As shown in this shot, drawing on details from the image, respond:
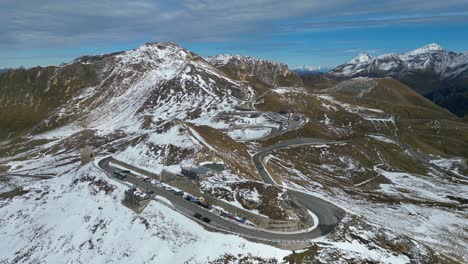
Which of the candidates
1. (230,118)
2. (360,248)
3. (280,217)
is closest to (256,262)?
(280,217)

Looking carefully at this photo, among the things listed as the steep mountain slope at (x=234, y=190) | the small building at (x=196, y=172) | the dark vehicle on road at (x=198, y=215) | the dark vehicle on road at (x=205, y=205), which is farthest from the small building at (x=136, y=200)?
the dark vehicle on road at (x=198, y=215)

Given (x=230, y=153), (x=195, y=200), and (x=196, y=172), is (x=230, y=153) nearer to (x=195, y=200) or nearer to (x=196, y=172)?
(x=196, y=172)

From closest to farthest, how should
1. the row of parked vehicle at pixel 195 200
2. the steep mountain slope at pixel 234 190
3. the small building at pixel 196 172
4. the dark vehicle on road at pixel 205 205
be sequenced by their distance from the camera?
1. the steep mountain slope at pixel 234 190
2. the row of parked vehicle at pixel 195 200
3. the dark vehicle on road at pixel 205 205
4. the small building at pixel 196 172

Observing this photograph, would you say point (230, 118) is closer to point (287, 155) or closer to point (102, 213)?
point (287, 155)

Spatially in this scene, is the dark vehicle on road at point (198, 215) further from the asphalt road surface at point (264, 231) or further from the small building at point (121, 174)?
the small building at point (121, 174)

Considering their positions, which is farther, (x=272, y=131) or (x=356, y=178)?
(x=272, y=131)

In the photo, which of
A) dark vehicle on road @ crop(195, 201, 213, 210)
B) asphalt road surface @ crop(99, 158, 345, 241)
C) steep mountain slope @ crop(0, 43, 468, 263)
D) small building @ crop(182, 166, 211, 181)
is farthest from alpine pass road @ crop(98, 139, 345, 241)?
small building @ crop(182, 166, 211, 181)

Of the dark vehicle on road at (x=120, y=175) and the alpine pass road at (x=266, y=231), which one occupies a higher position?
the dark vehicle on road at (x=120, y=175)

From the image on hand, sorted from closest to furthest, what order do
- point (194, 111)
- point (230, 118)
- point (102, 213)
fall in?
1. point (102, 213)
2. point (230, 118)
3. point (194, 111)
